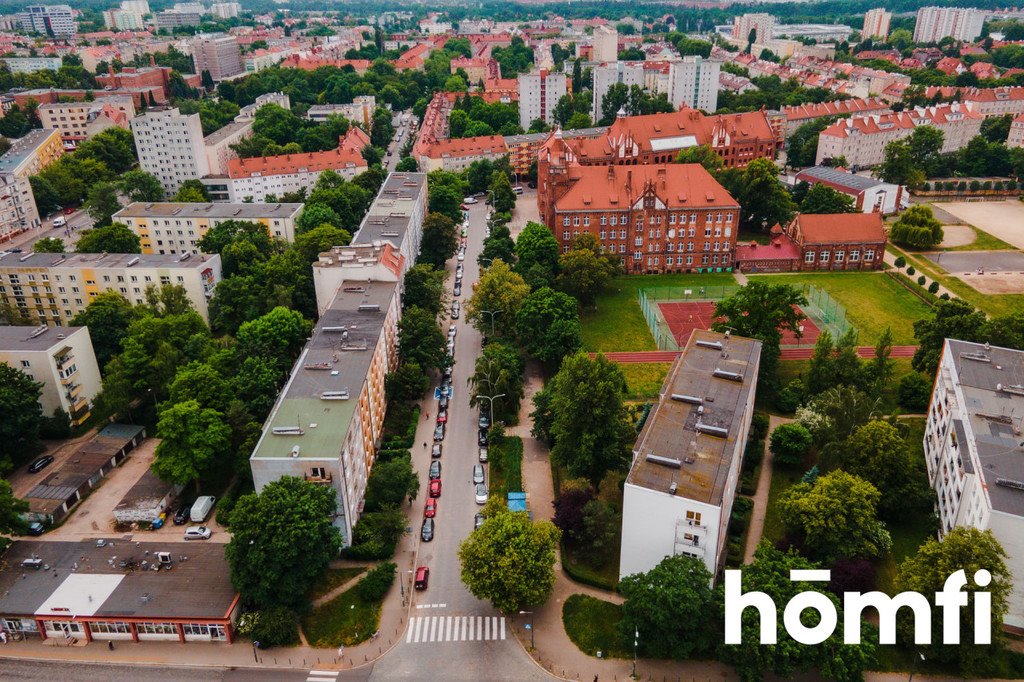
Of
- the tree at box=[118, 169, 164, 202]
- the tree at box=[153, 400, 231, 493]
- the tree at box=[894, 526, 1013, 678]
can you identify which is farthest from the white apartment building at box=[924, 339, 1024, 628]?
the tree at box=[118, 169, 164, 202]

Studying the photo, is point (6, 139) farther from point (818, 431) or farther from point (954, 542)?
point (954, 542)

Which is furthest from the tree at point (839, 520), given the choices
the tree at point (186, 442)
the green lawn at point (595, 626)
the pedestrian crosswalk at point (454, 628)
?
the tree at point (186, 442)

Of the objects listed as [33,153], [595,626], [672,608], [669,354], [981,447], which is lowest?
[669,354]

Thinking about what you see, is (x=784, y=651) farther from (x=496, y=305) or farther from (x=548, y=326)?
(x=496, y=305)

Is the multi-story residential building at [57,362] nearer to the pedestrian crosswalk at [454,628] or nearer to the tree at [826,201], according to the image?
the pedestrian crosswalk at [454,628]

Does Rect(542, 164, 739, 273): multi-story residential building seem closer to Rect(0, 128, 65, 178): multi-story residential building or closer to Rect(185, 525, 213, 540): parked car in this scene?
Rect(185, 525, 213, 540): parked car

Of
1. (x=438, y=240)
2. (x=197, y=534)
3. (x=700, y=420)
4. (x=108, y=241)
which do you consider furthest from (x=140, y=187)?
(x=700, y=420)
